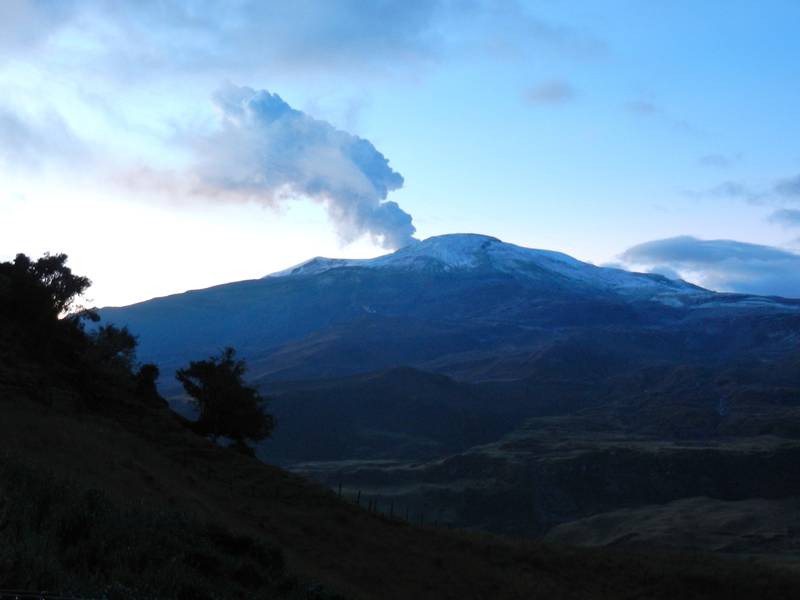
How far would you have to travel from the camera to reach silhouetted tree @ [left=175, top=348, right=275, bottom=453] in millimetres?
42125

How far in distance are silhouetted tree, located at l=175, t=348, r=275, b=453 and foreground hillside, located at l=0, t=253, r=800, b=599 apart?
143 inches

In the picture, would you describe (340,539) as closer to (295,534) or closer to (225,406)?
(295,534)

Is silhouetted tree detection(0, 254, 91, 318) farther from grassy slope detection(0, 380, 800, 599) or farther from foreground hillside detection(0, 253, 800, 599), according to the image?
grassy slope detection(0, 380, 800, 599)

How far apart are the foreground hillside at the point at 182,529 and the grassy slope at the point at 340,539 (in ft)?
0.26

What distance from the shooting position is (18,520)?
979cm

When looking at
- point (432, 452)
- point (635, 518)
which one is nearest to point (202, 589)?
point (635, 518)

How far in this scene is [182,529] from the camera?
44.0 ft

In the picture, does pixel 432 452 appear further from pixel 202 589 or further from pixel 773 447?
pixel 202 589

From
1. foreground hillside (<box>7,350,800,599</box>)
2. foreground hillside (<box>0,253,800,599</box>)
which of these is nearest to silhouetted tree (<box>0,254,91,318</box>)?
foreground hillside (<box>0,253,800,599</box>)

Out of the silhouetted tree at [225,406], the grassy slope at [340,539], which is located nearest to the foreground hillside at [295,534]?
the grassy slope at [340,539]

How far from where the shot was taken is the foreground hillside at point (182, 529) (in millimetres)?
10250

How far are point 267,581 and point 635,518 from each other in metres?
63.5

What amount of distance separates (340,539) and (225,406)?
1713 cm

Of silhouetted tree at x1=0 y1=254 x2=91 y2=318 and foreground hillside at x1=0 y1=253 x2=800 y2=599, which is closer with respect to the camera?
foreground hillside at x1=0 y1=253 x2=800 y2=599
